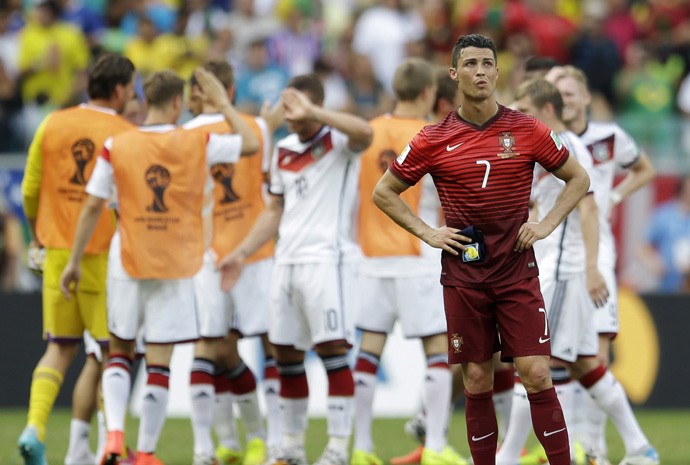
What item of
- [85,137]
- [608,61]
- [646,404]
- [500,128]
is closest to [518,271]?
[500,128]

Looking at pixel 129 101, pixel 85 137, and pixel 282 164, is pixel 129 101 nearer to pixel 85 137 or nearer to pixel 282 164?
pixel 85 137

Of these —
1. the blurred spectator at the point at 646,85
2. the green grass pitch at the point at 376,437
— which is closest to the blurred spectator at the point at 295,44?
the blurred spectator at the point at 646,85

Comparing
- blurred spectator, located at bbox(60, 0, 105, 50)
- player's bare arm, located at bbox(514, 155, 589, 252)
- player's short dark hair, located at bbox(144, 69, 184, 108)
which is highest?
blurred spectator, located at bbox(60, 0, 105, 50)

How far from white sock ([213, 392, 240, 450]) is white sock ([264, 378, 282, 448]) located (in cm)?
28

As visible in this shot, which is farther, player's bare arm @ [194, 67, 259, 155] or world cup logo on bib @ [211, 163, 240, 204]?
world cup logo on bib @ [211, 163, 240, 204]

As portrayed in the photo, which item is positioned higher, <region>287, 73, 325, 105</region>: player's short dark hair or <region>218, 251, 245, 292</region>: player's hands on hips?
<region>287, 73, 325, 105</region>: player's short dark hair

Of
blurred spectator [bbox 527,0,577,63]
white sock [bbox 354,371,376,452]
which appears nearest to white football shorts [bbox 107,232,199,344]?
white sock [bbox 354,371,376,452]

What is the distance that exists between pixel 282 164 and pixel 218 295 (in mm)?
1107

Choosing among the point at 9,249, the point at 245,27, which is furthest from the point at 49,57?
the point at 9,249

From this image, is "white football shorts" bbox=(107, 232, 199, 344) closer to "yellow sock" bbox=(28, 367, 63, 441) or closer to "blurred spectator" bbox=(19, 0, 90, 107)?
"yellow sock" bbox=(28, 367, 63, 441)

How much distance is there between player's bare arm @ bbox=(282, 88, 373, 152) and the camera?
905 cm

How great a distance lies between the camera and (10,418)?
43.6 feet

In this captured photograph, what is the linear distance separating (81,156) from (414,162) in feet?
9.82

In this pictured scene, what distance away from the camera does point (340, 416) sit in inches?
372
